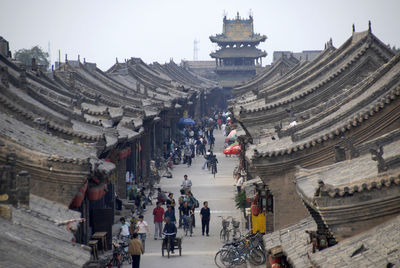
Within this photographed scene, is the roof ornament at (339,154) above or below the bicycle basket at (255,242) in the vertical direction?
above

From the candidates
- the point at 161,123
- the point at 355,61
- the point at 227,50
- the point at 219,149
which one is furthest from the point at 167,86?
the point at 355,61

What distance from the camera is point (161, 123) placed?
61.6 meters

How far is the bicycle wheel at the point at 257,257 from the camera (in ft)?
86.0

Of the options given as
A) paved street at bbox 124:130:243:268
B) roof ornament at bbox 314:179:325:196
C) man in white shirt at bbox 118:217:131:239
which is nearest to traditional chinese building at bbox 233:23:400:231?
paved street at bbox 124:130:243:268

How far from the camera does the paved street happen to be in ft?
92.5

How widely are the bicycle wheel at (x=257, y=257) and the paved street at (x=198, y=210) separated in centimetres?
155

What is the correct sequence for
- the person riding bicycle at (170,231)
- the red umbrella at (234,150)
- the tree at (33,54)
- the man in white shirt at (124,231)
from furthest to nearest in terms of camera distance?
the tree at (33,54) → the red umbrella at (234,150) → the man in white shirt at (124,231) → the person riding bicycle at (170,231)

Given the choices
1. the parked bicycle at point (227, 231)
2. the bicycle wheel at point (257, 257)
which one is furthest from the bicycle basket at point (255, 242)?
the parked bicycle at point (227, 231)

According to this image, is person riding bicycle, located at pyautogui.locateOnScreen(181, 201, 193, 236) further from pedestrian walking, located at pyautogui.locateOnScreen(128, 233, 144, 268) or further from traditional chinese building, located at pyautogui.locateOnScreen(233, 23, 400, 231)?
pedestrian walking, located at pyautogui.locateOnScreen(128, 233, 144, 268)

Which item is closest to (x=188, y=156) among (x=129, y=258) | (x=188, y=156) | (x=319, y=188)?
(x=188, y=156)

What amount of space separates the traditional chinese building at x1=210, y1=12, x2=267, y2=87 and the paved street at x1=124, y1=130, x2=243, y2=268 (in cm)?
4808

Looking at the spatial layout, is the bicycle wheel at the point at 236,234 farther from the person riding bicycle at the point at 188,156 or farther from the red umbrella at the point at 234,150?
the person riding bicycle at the point at 188,156

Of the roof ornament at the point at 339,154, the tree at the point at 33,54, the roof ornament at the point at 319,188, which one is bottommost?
the roof ornament at the point at 319,188

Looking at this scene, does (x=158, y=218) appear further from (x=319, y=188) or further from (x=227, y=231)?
(x=319, y=188)
